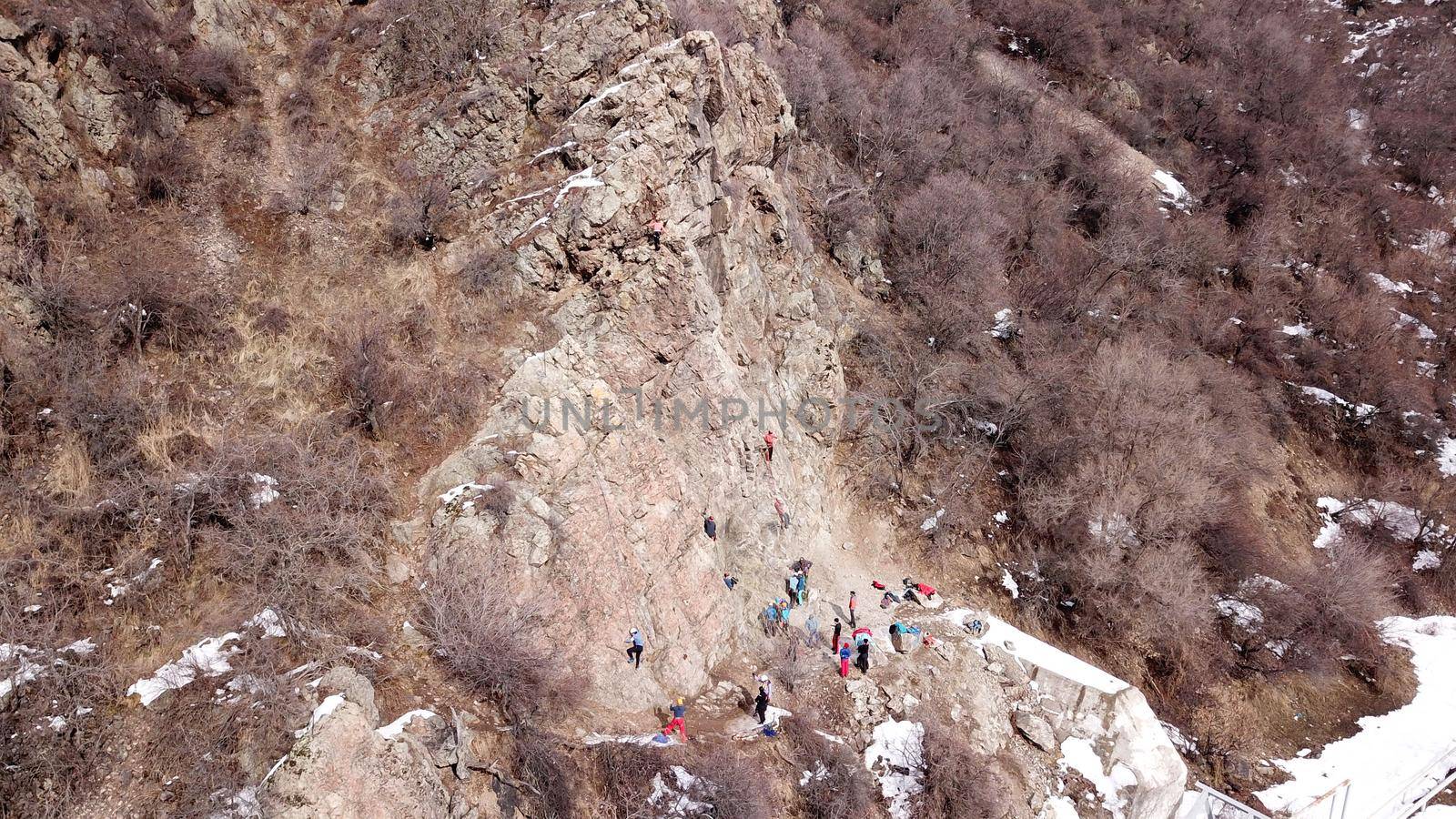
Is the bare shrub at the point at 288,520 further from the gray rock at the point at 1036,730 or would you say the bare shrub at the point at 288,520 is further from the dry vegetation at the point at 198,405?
the gray rock at the point at 1036,730

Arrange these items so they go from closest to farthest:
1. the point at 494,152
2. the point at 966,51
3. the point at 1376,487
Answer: the point at 494,152
the point at 1376,487
the point at 966,51

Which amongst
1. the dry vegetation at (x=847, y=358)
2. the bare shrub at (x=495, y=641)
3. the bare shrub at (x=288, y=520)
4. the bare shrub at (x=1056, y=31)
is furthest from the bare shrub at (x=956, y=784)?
the bare shrub at (x=1056, y=31)

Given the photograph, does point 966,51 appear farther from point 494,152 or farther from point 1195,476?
point 494,152

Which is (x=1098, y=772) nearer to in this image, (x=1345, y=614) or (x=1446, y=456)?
(x=1345, y=614)

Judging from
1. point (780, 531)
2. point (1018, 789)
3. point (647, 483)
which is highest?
point (647, 483)

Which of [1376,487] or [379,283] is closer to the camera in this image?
[379,283]

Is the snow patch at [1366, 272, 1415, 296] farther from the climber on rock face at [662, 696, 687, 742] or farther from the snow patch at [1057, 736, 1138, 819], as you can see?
the climber on rock face at [662, 696, 687, 742]

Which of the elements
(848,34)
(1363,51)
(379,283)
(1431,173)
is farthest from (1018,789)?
(1363,51)

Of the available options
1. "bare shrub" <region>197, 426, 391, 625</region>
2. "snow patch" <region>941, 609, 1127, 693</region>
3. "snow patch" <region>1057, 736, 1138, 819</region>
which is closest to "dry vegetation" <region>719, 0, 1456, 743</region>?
"snow patch" <region>941, 609, 1127, 693</region>
